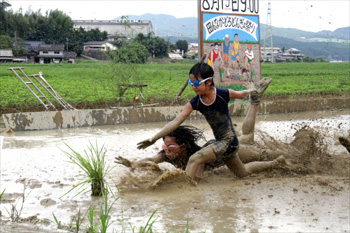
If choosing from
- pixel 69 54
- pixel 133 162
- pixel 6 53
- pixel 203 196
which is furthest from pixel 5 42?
pixel 203 196

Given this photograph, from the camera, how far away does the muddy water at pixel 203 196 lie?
181 inches

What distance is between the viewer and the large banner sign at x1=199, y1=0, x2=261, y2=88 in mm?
13930

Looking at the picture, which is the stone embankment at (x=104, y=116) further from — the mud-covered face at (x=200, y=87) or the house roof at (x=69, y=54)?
the house roof at (x=69, y=54)

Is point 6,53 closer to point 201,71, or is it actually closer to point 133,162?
point 133,162

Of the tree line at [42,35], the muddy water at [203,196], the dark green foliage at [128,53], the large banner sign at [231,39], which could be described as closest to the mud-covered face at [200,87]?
the muddy water at [203,196]

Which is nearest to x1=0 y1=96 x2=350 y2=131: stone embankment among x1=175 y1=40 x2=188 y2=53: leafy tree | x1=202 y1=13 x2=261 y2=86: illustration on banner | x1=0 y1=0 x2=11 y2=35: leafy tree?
x1=202 y1=13 x2=261 y2=86: illustration on banner

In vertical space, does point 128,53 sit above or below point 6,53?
below

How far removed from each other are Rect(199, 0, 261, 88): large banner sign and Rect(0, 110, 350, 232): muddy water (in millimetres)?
5999

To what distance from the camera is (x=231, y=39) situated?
1459 cm

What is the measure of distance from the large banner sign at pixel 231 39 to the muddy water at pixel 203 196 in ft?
19.7

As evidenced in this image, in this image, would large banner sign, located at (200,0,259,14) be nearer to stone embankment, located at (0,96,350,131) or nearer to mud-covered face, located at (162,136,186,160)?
stone embankment, located at (0,96,350,131)

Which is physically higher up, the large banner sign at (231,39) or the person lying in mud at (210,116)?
the large banner sign at (231,39)

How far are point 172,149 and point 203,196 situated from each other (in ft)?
3.13

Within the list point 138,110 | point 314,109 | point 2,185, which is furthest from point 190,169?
point 314,109
